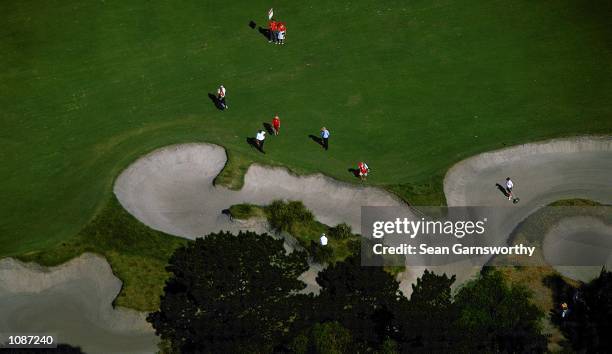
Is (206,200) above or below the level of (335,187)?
below

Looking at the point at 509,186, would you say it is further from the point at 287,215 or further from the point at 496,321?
the point at 287,215

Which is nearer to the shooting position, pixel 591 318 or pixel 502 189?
pixel 591 318

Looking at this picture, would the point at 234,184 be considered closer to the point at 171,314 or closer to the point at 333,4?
the point at 171,314

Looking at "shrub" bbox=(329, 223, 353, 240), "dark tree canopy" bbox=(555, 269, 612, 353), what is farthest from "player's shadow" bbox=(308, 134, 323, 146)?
"dark tree canopy" bbox=(555, 269, 612, 353)

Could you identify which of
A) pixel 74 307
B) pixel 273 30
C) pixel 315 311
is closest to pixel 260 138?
pixel 273 30


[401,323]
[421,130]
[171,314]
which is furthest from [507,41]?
[171,314]
